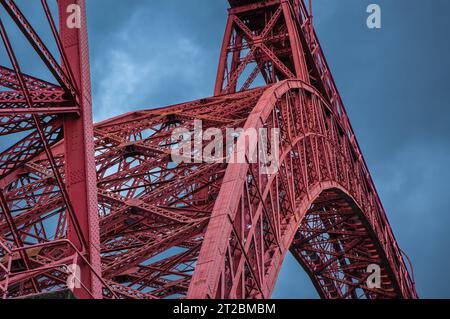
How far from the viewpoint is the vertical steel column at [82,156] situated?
18797 millimetres

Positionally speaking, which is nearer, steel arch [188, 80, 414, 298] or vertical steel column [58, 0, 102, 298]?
vertical steel column [58, 0, 102, 298]

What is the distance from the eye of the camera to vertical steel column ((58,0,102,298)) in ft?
61.7

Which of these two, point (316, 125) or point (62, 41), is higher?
point (316, 125)

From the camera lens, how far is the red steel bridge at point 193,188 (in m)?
19.4

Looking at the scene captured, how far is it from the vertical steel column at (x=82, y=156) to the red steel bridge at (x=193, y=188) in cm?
3

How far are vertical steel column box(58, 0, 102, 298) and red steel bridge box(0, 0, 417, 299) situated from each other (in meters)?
0.03

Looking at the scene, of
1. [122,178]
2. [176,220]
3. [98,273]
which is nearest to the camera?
[98,273]

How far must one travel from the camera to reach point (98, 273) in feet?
60.8

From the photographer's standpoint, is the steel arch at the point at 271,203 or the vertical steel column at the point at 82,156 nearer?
the vertical steel column at the point at 82,156

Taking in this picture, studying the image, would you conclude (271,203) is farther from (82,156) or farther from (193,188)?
(82,156)

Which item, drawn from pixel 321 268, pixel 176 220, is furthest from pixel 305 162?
pixel 321 268

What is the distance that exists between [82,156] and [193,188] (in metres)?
14.5
